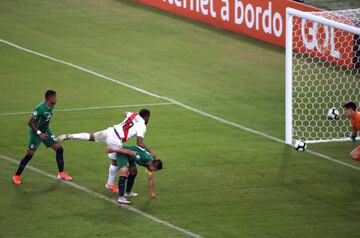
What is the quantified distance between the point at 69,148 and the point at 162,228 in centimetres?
554

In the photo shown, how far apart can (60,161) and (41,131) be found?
0.72 meters

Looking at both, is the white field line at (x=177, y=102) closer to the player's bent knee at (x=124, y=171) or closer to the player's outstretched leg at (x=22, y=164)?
the player's bent knee at (x=124, y=171)

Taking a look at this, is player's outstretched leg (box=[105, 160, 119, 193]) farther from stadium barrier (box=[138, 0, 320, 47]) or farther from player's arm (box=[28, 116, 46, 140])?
stadium barrier (box=[138, 0, 320, 47])

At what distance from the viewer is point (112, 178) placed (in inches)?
854

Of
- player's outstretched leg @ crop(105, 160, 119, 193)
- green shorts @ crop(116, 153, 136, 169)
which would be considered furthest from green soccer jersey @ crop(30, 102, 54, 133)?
green shorts @ crop(116, 153, 136, 169)

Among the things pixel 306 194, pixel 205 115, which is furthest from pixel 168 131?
pixel 306 194

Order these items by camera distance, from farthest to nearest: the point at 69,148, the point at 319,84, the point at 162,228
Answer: the point at 319,84 → the point at 69,148 → the point at 162,228

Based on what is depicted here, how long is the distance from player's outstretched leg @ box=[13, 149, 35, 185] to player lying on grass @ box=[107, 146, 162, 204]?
1.81 meters

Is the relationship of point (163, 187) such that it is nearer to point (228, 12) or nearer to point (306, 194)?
point (306, 194)

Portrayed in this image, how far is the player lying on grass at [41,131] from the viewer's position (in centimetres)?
2178

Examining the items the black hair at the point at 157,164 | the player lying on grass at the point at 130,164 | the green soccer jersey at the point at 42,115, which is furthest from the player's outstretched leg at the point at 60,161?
the black hair at the point at 157,164

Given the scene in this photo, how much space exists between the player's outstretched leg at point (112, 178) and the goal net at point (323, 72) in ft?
20.1

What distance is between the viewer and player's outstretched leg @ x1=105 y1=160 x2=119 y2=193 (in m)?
21.5

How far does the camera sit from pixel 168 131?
2622 cm
